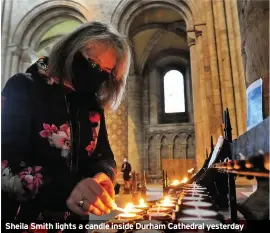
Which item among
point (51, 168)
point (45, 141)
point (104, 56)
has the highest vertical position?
point (104, 56)

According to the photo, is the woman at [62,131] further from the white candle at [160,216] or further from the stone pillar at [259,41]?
the stone pillar at [259,41]

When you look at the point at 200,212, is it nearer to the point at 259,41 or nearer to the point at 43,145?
the point at 43,145

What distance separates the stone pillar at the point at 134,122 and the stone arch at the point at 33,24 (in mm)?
5481

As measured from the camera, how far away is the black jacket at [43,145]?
34.9 inches

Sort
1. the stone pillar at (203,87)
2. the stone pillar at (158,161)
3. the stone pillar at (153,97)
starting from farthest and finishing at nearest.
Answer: the stone pillar at (153,97)
the stone pillar at (158,161)
the stone pillar at (203,87)

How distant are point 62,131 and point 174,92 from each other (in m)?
17.0

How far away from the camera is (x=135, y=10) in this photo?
35.0 ft

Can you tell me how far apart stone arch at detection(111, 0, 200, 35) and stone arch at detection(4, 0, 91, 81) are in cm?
131

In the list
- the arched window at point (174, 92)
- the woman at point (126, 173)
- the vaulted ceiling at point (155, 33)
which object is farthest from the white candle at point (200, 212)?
the arched window at point (174, 92)

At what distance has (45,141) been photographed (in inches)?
41.4

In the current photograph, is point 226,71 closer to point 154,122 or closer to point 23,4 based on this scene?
point 23,4

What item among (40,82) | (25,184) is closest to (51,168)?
(25,184)

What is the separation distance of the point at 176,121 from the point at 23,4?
1119 cm

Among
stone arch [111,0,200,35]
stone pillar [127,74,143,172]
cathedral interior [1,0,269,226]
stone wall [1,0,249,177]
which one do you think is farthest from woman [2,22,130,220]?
stone pillar [127,74,143,172]
